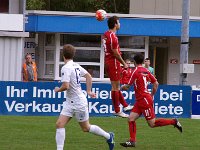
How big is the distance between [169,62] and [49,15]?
658 centimetres

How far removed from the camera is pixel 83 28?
3281 cm

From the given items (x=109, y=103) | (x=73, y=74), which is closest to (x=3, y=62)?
(x=109, y=103)

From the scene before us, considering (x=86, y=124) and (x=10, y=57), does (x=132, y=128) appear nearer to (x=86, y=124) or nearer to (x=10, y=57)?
(x=86, y=124)

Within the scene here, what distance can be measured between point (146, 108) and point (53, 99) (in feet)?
25.0

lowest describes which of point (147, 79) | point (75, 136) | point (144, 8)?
point (75, 136)

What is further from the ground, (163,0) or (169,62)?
(163,0)

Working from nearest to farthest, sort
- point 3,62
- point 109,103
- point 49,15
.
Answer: point 109,103 < point 3,62 < point 49,15

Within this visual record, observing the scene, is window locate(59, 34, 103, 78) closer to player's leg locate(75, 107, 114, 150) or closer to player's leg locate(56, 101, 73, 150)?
player's leg locate(75, 107, 114, 150)

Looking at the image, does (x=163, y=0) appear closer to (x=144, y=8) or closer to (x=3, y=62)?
(x=144, y=8)

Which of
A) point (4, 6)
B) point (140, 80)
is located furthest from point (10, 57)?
point (140, 80)

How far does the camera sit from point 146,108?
1509cm

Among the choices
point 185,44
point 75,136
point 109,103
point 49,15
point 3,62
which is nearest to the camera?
point 75,136

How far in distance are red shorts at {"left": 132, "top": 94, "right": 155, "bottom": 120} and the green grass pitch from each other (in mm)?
634

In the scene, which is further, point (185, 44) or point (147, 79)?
point (185, 44)
